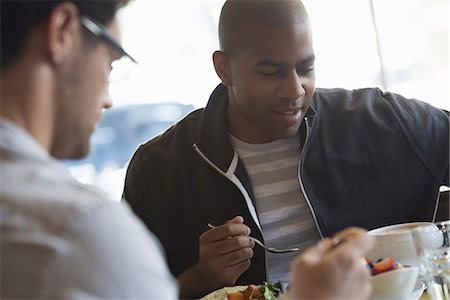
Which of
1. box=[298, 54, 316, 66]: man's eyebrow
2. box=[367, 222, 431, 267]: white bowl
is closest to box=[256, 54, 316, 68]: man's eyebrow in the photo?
box=[298, 54, 316, 66]: man's eyebrow

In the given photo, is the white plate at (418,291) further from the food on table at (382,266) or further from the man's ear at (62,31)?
the man's ear at (62,31)

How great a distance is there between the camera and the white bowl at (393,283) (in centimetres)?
109

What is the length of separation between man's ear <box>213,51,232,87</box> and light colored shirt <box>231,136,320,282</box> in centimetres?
18

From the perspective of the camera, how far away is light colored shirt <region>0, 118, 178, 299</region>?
68 cm

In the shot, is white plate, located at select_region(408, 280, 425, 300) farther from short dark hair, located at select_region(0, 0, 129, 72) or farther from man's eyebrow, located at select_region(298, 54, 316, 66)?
short dark hair, located at select_region(0, 0, 129, 72)

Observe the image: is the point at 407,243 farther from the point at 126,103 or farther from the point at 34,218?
the point at 126,103

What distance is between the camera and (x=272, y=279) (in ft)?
5.40

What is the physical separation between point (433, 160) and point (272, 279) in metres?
0.49

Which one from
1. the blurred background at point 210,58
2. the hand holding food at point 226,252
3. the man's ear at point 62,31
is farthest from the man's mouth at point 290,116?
the man's ear at point 62,31

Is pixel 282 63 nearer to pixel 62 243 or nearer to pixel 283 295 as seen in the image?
pixel 283 295

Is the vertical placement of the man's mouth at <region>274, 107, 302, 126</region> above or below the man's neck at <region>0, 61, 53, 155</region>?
below

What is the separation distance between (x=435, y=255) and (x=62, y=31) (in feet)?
2.45

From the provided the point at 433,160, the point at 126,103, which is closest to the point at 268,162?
the point at 433,160

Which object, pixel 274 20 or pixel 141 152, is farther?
pixel 141 152
